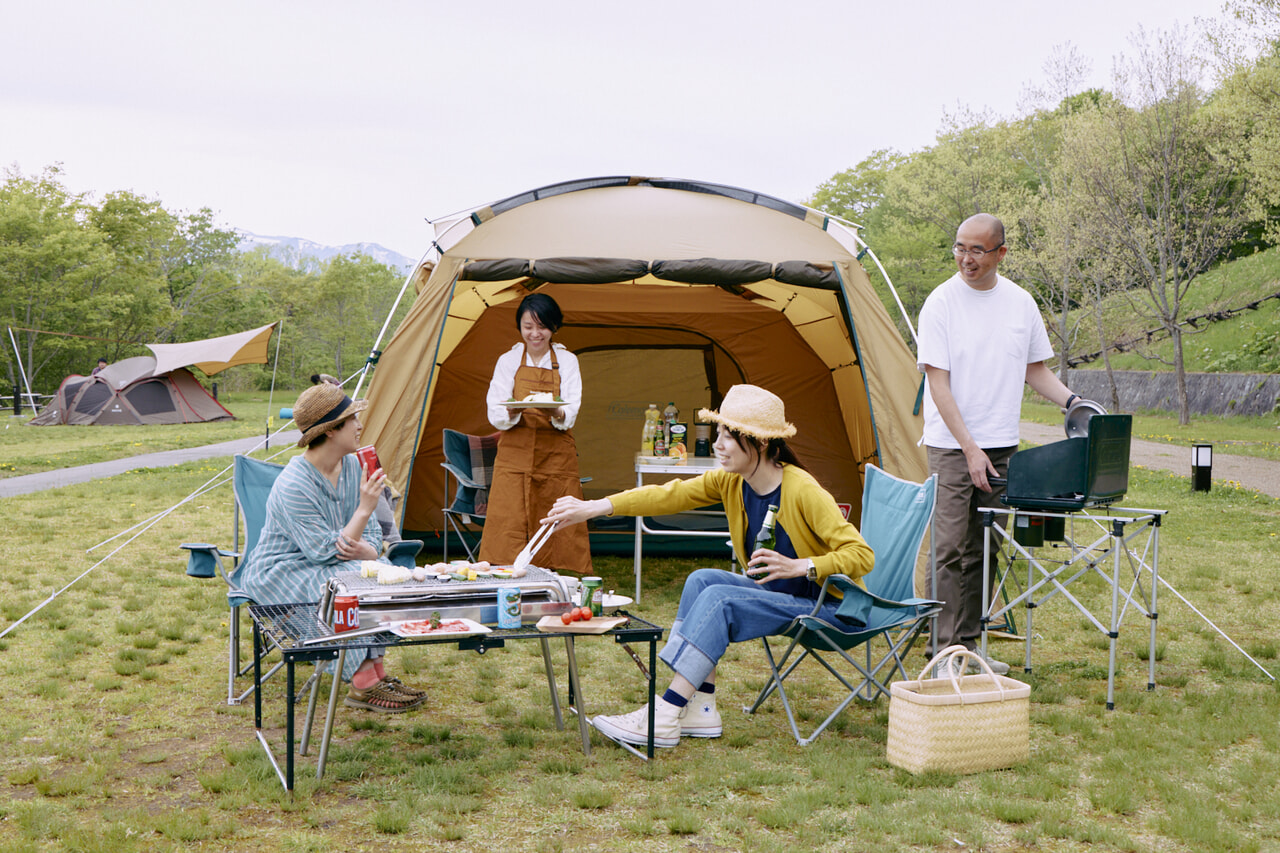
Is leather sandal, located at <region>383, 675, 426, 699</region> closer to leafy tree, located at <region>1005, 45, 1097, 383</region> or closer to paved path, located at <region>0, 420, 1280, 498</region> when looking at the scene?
paved path, located at <region>0, 420, 1280, 498</region>

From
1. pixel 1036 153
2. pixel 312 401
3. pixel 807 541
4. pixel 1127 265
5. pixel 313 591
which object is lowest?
pixel 313 591

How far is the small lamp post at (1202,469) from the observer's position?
9188 millimetres

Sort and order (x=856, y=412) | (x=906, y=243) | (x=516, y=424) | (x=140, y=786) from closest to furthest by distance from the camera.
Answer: (x=140, y=786) → (x=516, y=424) → (x=856, y=412) → (x=906, y=243)

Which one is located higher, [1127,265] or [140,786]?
[1127,265]

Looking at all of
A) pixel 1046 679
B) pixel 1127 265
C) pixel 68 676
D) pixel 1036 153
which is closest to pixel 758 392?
pixel 1046 679

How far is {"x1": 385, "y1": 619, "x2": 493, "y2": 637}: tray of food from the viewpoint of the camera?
2619 millimetres

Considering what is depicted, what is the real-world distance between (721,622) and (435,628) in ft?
2.76

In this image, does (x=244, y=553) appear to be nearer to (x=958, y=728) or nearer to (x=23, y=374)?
(x=958, y=728)

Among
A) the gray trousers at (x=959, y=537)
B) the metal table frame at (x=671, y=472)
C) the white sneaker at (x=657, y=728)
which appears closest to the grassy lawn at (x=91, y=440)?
the metal table frame at (x=671, y=472)

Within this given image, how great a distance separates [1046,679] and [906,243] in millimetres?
27314

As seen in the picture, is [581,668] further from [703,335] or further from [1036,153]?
[1036,153]

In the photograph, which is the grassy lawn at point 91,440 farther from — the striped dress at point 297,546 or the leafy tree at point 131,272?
the striped dress at point 297,546

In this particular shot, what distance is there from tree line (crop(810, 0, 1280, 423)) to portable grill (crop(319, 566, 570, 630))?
16832mm

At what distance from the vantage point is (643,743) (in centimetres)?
306
